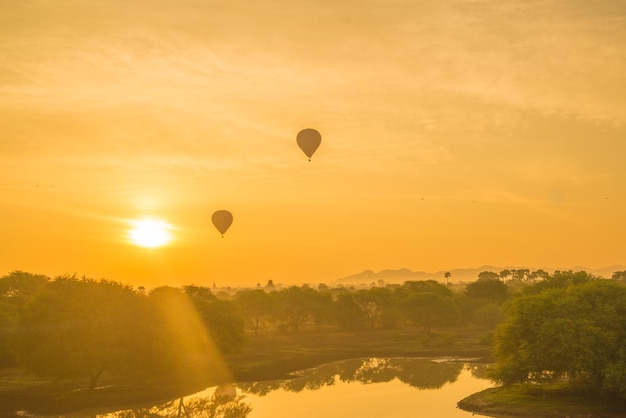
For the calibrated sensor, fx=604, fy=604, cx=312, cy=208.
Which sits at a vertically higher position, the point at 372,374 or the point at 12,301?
the point at 12,301

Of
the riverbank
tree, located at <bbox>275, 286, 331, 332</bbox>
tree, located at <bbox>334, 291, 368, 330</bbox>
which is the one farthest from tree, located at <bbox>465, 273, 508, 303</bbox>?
tree, located at <bbox>275, 286, 331, 332</bbox>

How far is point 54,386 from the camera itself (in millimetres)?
54219

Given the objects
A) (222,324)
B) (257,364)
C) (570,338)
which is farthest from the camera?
(222,324)

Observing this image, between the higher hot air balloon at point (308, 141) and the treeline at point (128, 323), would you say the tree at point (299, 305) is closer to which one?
the treeline at point (128, 323)

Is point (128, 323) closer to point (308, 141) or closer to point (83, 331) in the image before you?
point (83, 331)

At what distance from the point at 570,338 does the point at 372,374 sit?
28.1 meters

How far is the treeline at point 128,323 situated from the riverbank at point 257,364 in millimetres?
1753

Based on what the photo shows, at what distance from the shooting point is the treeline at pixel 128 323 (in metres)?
51.3

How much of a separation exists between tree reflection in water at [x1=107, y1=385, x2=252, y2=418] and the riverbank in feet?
6.29

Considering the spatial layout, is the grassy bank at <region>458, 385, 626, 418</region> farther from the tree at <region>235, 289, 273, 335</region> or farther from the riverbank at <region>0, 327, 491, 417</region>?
the tree at <region>235, 289, 273, 335</region>

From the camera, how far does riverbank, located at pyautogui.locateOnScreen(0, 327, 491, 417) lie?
159 feet

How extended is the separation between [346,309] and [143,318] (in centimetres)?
5901

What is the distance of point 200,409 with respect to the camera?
47.6 metres

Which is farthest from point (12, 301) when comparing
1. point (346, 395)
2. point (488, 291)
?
point (488, 291)
